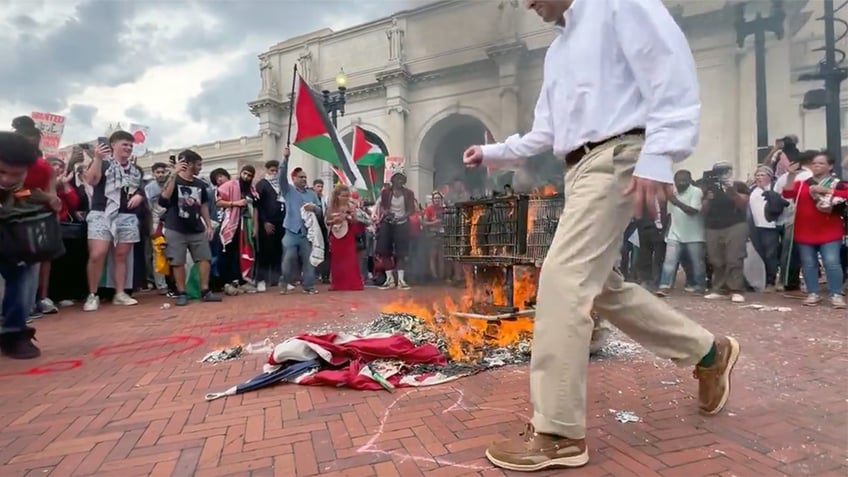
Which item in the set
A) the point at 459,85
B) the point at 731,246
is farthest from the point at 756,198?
the point at 459,85

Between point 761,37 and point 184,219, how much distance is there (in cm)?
1157

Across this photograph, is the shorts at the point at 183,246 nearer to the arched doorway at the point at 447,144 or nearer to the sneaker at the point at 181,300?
the sneaker at the point at 181,300

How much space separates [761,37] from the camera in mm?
10078

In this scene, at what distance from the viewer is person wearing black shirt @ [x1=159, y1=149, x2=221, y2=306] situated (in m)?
6.25

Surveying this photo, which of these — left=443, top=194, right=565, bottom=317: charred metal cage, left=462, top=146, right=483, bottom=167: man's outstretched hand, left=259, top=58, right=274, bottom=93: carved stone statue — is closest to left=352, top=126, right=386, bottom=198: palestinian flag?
left=443, top=194, right=565, bottom=317: charred metal cage

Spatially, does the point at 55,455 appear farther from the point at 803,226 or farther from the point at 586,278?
the point at 803,226

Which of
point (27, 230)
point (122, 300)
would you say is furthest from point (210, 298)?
point (27, 230)

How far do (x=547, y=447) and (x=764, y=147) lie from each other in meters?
11.7

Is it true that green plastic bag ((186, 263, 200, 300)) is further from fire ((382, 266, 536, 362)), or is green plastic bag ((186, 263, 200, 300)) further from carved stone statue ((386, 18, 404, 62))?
carved stone statue ((386, 18, 404, 62))

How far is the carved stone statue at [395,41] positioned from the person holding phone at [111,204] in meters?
4.52

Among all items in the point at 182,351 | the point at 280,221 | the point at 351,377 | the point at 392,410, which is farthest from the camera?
the point at 280,221

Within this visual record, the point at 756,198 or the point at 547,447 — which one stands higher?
the point at 756,198

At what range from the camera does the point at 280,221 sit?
792cm

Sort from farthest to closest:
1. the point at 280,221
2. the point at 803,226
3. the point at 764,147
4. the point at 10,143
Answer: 1. the point at 764,147
2. the point at 280,221
3. the point at 803,226
4. the point at 10,143
